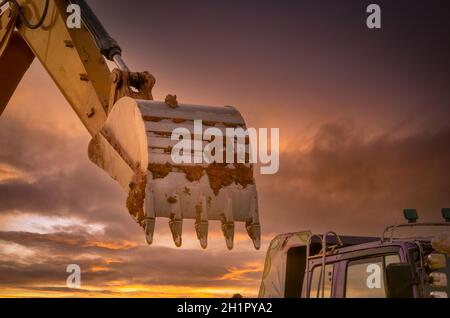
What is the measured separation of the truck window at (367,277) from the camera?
5086 mm

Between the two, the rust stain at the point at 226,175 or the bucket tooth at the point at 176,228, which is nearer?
the bucket tooth at the point at 176,228

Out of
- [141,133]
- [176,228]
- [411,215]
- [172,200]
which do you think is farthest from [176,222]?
[411,215]

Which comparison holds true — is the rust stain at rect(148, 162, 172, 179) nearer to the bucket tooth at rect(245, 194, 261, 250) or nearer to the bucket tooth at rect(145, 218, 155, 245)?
the bucket tooth at rect(145, 218, 155, 245)

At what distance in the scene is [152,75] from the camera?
7207mm

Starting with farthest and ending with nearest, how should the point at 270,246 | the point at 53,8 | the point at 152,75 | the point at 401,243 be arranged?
the point at 53,8 < the point at 152,75 < the point at 270,246 < the point at 401,243

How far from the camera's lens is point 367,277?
520cm

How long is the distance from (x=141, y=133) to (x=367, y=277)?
7.59ft

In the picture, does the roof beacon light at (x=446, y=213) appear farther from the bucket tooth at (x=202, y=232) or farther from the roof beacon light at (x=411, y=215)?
the bucket tooth at (x=202, y=232)

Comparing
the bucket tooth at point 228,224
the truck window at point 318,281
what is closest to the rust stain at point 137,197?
the bucket tooth at point 228,224

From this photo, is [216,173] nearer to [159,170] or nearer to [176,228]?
[159,170]

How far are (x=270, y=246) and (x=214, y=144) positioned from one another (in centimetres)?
111

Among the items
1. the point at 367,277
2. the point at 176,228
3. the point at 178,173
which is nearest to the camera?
the point at 367,277
